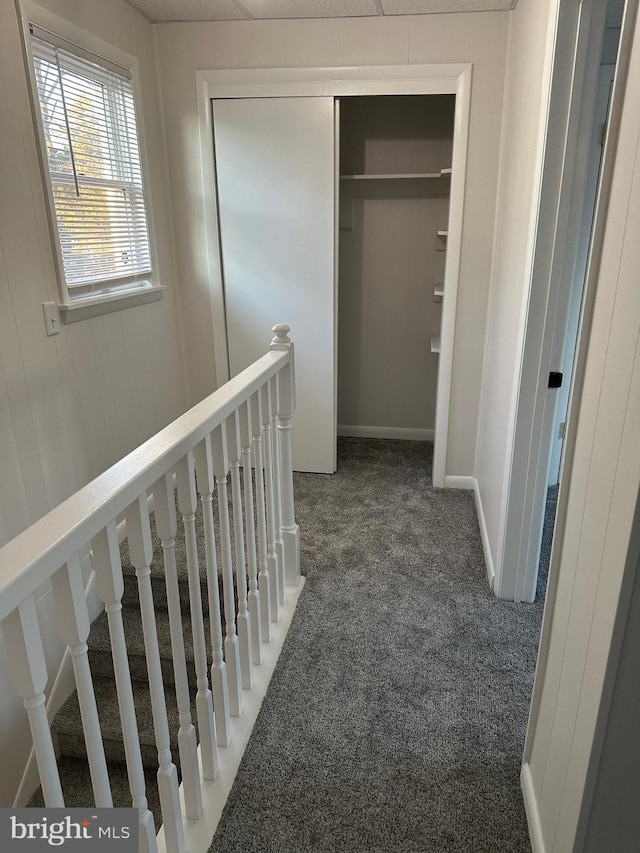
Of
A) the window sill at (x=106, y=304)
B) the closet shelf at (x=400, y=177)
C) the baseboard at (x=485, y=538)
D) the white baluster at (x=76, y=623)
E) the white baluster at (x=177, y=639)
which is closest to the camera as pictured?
the white baluster at (x=76, y=623)

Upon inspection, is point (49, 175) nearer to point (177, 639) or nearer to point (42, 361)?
point (42, 361)

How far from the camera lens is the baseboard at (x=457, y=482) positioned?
347 cm

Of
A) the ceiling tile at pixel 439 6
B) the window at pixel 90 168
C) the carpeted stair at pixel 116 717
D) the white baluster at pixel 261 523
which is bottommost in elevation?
the carpeted stair at pixel 116 717

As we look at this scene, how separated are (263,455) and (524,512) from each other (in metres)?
1.01

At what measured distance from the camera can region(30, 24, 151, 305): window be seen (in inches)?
87.1

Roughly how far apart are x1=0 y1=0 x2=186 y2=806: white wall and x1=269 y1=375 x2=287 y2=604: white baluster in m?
0.87

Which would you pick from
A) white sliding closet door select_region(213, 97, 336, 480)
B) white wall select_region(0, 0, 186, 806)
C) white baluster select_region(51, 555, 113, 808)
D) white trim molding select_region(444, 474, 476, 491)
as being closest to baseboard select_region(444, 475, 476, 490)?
white trim molding select_region(444, 474, 476, 491)

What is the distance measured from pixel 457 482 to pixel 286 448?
159 cm

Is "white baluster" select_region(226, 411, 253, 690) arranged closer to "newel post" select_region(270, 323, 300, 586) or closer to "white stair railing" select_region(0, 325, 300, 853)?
"white stair railing" select_region(0, 325, 300, 853)

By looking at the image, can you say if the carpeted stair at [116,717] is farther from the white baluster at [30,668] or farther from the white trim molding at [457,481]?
the white trim molding at [457,481]

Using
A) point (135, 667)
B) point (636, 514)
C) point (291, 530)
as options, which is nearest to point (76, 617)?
point (636, 514)

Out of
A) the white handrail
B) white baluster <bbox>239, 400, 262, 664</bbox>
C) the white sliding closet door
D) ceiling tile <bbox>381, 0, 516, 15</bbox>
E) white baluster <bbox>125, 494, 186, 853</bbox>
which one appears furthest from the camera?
the white sliding closet door

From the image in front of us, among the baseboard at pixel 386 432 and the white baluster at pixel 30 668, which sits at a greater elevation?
the white baluster at pixel 30 668

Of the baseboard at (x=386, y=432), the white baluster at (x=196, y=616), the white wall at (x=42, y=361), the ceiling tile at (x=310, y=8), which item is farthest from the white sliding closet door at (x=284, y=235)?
the white baluster at (x=196, y=616)
